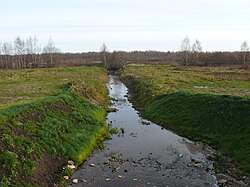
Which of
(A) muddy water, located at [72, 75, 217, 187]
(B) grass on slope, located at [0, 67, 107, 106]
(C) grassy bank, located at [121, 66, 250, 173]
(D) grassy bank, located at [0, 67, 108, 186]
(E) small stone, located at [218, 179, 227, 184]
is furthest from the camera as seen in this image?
(B) grass on slope, located at [0, 67, 107, 106]

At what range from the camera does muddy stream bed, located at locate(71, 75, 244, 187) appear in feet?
54.5

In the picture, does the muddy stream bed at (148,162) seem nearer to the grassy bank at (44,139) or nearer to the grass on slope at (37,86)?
the grassy bank at (44,139)

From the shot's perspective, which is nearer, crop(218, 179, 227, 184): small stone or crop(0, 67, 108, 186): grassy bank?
crop(0, 67, 108, 186): grassy bank

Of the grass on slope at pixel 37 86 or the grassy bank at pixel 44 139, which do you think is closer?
the grassy bank at pixel 44 139

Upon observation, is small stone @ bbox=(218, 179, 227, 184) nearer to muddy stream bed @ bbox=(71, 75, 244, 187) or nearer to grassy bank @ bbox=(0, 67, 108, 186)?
muddy stream bed @ bbox=(71, 75, 244, 187)

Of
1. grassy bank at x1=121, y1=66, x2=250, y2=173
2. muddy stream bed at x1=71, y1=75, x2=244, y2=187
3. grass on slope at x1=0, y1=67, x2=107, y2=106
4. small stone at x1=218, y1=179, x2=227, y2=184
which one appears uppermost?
grass on slope at x1=0, y1=67, x2=107, y2=106

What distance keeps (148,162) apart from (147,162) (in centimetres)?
7

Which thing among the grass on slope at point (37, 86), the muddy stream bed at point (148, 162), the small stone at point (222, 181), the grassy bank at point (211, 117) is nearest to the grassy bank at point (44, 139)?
the muddy stream bed at point (148, 162)

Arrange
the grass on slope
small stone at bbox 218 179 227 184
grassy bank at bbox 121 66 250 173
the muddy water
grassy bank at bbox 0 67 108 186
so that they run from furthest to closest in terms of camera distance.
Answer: the grass on slope, grassy bank at bbox 121 66 250 173, the muddy water, small stone at bbox 218 179 227 184, grassy bank at bbox 0 67 108 186

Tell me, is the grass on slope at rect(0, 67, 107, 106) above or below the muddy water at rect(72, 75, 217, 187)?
above

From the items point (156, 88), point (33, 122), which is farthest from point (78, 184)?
point (156, 88)

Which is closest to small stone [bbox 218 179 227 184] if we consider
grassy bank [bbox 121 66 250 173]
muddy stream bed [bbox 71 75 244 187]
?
muddy stream bed [bbox 71 75 244 187]

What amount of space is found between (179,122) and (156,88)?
49.6 ft

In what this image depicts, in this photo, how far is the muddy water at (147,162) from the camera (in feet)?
54.5
